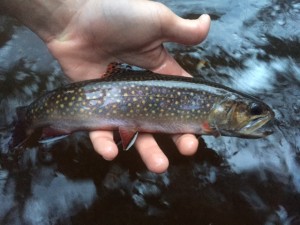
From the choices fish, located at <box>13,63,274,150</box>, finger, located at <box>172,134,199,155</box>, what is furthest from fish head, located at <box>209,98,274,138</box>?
finger, located at <box>172,134,199,155</box>

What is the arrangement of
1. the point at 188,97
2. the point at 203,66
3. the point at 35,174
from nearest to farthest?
1. the point at 188,97
2. the point at 35,174
3. the point at 203,66

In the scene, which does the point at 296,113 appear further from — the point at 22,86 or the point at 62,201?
the point at 22,86

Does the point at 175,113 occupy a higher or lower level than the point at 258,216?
higher

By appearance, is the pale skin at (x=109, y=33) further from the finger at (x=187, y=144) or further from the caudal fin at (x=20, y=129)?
the caudal fin at (x=20, y=129)

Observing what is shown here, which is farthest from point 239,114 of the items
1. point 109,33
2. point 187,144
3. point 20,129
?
point 20,129

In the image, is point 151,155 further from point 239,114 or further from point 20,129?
point 20,129

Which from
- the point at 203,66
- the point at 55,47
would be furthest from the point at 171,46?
the point at 55,47
